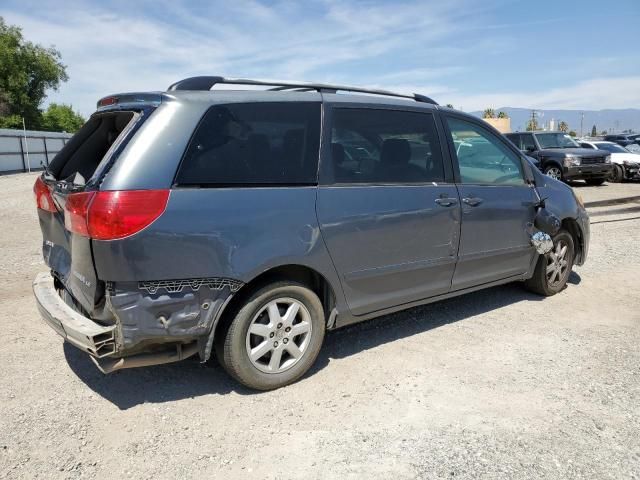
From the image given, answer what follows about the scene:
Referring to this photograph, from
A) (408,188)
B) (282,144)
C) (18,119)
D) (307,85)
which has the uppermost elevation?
(18,119)

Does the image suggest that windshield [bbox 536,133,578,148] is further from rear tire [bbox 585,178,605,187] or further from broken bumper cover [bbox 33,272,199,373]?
broken bumper cover [bbox 33,272,199,373]

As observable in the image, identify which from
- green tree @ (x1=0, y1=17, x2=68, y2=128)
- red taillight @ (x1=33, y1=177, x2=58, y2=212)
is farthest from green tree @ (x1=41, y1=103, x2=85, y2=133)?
red taillight @ (x1=33, y1=177, x2=58, y2=212)

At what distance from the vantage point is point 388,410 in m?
3.20

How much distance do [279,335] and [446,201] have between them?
169 cm

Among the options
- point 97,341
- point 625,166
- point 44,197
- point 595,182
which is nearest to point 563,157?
point 595,182

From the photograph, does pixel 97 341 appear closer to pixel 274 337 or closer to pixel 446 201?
pixel 274 337

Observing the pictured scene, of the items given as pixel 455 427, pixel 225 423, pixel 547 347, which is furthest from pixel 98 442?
pixel 547 347

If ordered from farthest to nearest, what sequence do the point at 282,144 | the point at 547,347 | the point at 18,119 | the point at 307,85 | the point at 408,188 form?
the point at 18,119 < the point at 547,347 < the point at 408,188 < the point at 307,85 < the point at 282,144

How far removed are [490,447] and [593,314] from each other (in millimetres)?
2719

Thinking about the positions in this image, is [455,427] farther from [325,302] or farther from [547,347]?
[547,347]

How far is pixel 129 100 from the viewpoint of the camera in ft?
10.7

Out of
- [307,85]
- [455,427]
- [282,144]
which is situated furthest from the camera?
[307,85]

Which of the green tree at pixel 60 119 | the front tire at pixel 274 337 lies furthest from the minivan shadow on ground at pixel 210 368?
the green tree at pixel 60 119

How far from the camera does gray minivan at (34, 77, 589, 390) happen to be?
284 centimetres
